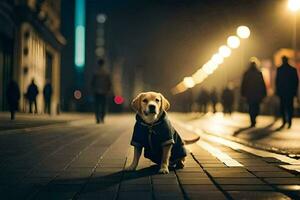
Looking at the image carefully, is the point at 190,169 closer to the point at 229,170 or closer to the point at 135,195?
the point at 229,170

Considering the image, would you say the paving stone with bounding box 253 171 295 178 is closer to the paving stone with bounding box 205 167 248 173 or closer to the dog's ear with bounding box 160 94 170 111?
the paving stone with bounding box 205 167 248 173

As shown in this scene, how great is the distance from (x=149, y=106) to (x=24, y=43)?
32.4 m

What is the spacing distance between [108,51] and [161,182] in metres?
195

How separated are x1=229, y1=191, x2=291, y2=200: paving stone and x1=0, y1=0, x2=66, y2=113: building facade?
27981 mm

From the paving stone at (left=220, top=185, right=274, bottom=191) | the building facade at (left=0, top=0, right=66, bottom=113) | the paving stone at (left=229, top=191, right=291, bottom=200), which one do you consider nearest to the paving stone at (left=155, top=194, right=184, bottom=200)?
the paving stone at (left=229, top=191, right=291, bottom=200)

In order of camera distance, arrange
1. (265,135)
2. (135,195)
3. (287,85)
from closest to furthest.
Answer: (135,195), (265,135), (287,85)

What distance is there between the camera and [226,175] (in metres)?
A: 6.05

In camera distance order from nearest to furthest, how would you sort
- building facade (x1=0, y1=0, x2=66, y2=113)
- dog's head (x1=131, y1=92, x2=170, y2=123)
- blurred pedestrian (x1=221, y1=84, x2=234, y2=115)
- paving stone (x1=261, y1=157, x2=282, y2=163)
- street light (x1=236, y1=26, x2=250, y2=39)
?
dog's head (x1=131, y1=92, x2=170, y2=123)
paving stone (x1=261, y1=157, x2=282, y2=163)
blurred pedestrian (x1=221, y1=84, x2=234, y2=115)
building facade (x1=0, y1=0, x2=66, y2=113)
street light (x1=236, y1=26, x2=250, y2=39)

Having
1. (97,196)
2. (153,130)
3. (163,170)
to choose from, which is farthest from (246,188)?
(153,130)

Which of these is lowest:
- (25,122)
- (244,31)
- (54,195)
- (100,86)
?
(54,195)

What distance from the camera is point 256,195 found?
480cm

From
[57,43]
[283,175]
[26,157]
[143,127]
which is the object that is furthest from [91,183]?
[57,43]

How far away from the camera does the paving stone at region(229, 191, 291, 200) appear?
15.4 ft

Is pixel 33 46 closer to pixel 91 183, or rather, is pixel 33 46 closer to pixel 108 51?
pixel 91 183
